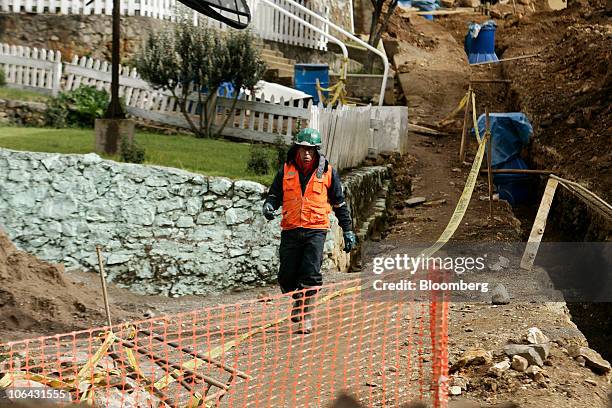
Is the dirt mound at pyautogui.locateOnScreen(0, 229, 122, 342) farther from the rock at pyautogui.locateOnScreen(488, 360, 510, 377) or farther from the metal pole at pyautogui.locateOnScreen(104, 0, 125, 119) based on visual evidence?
the rock at pyautogui.locateOnScreen(488, 360, 510, 377)

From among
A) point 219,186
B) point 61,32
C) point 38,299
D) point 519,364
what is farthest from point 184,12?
point 519,364

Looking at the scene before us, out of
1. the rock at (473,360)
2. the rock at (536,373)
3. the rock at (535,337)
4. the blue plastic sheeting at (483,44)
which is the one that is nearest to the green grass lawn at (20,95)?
the rock at (535,337)

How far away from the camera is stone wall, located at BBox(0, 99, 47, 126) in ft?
50.1

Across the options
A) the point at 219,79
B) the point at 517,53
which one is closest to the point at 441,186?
the point at 219,79

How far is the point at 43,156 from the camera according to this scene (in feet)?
38.1

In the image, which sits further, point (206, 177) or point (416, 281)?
point (206, 177)

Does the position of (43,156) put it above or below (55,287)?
above

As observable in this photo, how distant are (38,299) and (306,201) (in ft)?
9.86

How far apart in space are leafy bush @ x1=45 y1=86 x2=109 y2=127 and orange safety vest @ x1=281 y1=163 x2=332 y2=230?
291 inches

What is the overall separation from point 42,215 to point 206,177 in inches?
78.6

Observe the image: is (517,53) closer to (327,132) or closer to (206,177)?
(327,132)

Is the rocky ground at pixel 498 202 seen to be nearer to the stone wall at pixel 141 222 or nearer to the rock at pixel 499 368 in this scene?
the rock at pixel 499 368

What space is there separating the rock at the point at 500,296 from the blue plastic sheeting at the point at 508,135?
9009mm

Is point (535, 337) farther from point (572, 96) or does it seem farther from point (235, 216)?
point (572, 96)
